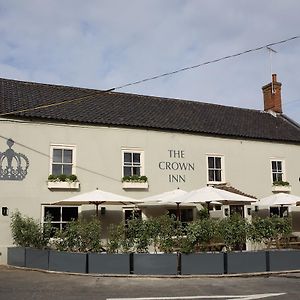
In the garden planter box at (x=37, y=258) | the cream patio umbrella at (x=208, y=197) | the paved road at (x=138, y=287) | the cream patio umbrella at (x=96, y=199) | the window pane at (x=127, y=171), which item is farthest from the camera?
the window pane at (x=127, y=171)

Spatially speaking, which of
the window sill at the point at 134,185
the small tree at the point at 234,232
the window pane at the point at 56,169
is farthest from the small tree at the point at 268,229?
the window pane at the point at 56,169

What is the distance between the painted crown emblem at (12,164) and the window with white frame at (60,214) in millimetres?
1767

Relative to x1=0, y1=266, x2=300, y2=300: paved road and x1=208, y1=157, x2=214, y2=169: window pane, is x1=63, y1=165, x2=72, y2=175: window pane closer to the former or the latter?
x1=0, y1=266, x2=300, y2=300: paved road

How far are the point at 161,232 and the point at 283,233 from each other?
451 cm

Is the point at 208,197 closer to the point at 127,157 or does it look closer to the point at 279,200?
the point at 127,157

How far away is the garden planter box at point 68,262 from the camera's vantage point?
13.8 meters

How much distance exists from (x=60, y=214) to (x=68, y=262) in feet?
15.4

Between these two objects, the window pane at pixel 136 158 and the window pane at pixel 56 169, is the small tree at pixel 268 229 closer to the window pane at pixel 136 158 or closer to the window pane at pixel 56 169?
the window pane at pixel 136 158

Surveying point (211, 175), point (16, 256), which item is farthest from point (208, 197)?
point (16, 256)

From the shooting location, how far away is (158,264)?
1337cm

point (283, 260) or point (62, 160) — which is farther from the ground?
point (62, 160)

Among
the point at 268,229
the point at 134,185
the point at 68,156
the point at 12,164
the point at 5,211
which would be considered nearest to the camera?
the point at 268,229

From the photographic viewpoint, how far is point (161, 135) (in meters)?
20.9

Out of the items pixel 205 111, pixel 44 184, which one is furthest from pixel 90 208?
pixel 205 111
